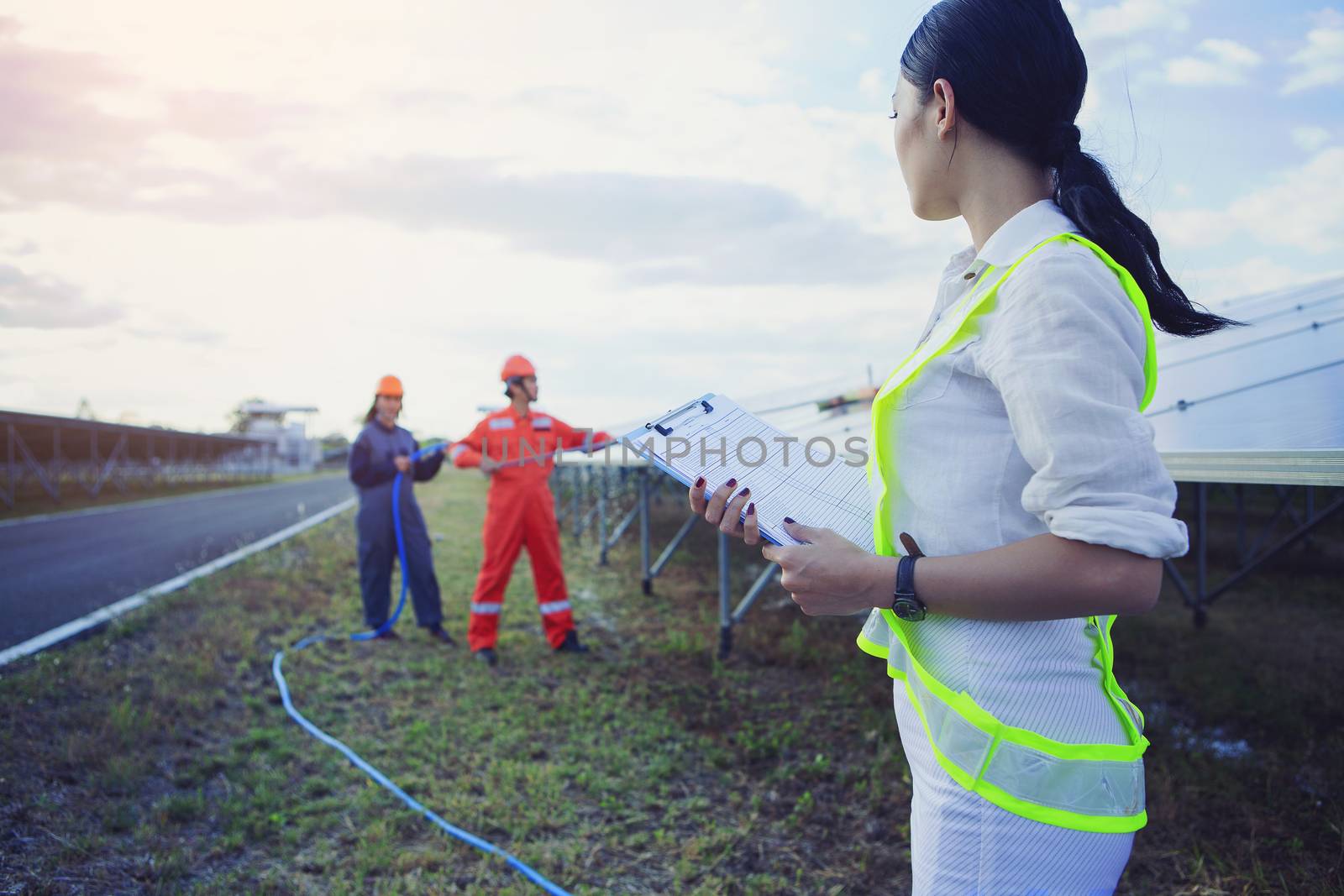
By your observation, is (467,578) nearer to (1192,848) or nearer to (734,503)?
(1192,848)

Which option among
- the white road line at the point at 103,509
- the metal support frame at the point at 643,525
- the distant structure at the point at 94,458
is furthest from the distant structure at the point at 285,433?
the metal support frame at the point at 643,525

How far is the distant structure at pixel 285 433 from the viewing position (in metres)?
51.8

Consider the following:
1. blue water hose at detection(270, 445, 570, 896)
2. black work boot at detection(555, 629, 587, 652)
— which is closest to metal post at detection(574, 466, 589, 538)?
blue water hose at detection(270, 445, 570, 896)

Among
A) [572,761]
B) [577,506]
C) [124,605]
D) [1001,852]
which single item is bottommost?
[572,761]

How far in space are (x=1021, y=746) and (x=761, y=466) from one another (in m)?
0.49

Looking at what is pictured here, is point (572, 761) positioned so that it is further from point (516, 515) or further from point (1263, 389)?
point (1263, 389)

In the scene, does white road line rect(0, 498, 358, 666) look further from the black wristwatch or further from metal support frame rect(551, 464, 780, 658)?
the black wristwatch

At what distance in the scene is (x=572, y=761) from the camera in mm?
3619

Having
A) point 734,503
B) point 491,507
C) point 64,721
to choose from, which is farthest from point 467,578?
point 734,503

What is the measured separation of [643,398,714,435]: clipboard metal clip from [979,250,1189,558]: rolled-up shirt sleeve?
51cm

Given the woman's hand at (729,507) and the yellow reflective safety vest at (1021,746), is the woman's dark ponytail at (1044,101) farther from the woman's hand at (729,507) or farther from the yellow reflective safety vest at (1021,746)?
the woman's hand at (729,507)

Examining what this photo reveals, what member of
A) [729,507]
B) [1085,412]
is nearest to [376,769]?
[729,507]

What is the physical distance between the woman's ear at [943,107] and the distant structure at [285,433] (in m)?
46.7

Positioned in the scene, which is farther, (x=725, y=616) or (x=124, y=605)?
(x=124, y=605)
